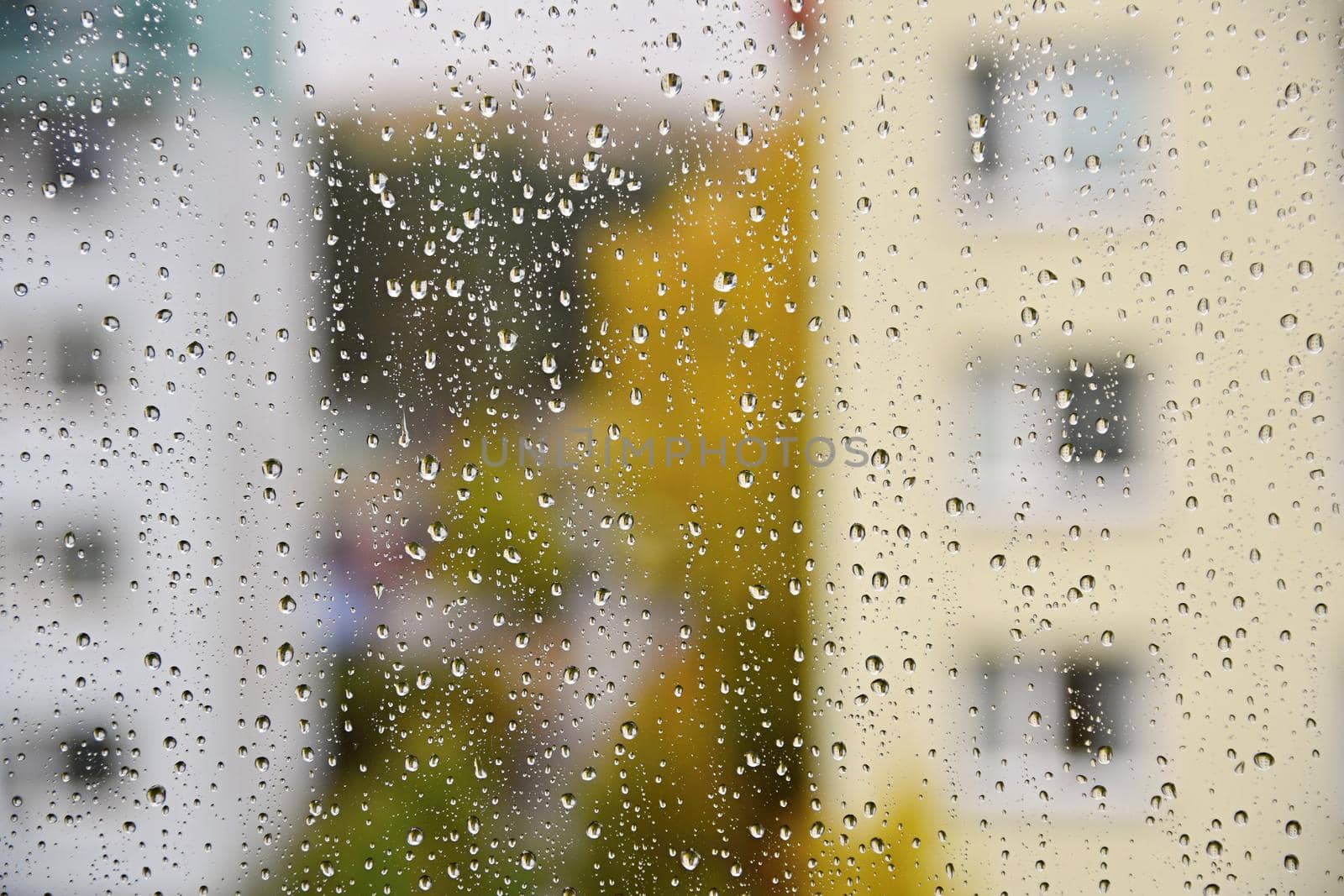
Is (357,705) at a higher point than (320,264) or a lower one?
lower

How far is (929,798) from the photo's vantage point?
0.73 metres

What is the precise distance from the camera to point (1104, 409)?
706 mm

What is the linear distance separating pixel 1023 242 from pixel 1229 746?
484 millimetres

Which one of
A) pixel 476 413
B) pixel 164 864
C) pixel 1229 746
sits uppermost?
pixel 476 413

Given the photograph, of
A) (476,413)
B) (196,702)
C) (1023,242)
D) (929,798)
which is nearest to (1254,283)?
(1023,242)

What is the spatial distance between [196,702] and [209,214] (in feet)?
1.45

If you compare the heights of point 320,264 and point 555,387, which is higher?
point 320,264

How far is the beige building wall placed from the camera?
2.29ft

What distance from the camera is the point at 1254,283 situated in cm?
70

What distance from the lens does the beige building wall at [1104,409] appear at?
2.29ft

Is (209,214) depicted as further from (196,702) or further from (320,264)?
(196,702)

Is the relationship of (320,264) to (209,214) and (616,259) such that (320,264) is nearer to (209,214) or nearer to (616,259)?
(209,214)

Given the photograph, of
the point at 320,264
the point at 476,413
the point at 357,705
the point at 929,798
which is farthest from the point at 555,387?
the point at 929,798

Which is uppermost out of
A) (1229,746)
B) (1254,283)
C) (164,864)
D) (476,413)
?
(1254,283)
